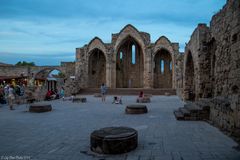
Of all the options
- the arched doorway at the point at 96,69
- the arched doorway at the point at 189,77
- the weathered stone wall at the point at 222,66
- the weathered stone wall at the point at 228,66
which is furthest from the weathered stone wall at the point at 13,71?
the weathered stone wall at the point at 228,66

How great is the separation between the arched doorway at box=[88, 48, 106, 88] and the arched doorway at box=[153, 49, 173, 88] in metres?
8.60

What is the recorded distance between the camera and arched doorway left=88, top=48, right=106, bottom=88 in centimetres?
3453

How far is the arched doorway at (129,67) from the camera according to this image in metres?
36.3

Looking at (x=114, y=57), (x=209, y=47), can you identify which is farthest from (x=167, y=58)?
(x=209, y=47)

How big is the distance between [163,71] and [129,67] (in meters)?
5.56

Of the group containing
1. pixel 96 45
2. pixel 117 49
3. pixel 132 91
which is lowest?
pixel 132 91

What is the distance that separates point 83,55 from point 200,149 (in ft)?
99.2

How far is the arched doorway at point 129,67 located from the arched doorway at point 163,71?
8.45 ft

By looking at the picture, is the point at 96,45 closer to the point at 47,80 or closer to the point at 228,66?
the point at 47,80

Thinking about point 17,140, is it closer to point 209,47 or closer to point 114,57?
point 209,47

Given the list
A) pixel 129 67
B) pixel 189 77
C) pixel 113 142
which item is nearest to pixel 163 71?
A: pixel 129 67

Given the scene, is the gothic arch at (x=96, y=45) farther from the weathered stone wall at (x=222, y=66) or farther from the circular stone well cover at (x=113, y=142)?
the circular stone well cover at (x=113, y=142)

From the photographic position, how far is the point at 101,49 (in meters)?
32.7

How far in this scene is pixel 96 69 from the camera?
36.1m
